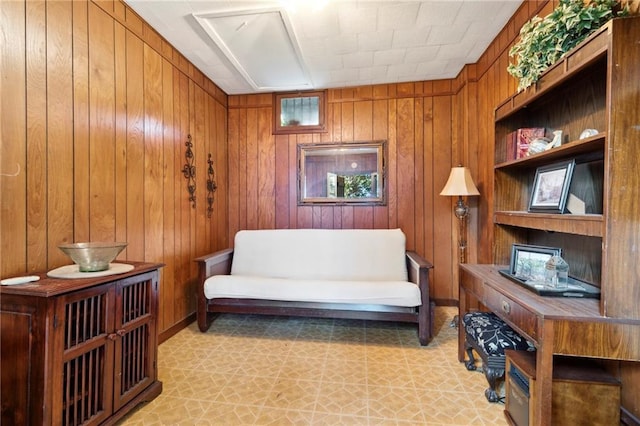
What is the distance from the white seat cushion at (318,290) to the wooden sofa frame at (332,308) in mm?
57

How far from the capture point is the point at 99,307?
4.55ft

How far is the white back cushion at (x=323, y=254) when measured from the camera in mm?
2885

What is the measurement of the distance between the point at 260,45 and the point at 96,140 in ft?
5.06

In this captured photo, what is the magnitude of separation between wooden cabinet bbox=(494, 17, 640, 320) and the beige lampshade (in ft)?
2.21

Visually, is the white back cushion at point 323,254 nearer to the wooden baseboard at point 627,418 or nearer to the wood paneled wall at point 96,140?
the wood paneled wall at point 96,140

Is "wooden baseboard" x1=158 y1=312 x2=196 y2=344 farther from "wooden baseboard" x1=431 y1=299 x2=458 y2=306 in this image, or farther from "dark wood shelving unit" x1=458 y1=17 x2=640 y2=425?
"wooden baseboard" x1=431 y1=299 x2=458 y2=306

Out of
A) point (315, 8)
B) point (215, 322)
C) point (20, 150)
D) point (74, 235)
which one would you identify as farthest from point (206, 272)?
point (315, 8)

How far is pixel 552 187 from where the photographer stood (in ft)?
5.01

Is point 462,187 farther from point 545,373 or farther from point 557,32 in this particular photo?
point 545,373

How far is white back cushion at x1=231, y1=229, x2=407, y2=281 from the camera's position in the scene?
2.88 m

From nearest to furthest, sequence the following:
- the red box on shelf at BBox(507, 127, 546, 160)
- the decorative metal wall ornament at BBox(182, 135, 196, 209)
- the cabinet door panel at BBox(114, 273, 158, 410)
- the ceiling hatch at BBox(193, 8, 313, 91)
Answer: the cabinet door panel at BBox(114, 273, 158, 410) < the red box on shelf at BBox(507, 127, 546, 160) < the ceiling hatch at BBox(193, 8, 313, 91) < the decorative metal wall ornament at BBox(182, 135, 196, 209)

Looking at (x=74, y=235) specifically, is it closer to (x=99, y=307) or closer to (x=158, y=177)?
(x=99, y=307)

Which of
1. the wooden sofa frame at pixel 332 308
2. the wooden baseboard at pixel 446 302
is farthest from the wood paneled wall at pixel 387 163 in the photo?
the wooden sofa frame at pixel 332 308

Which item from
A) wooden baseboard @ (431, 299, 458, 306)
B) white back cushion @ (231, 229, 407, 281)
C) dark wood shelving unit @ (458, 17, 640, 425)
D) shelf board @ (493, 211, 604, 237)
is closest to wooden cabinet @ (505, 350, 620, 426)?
dark wood shelving unit @ (458, 17, 640, 425)
